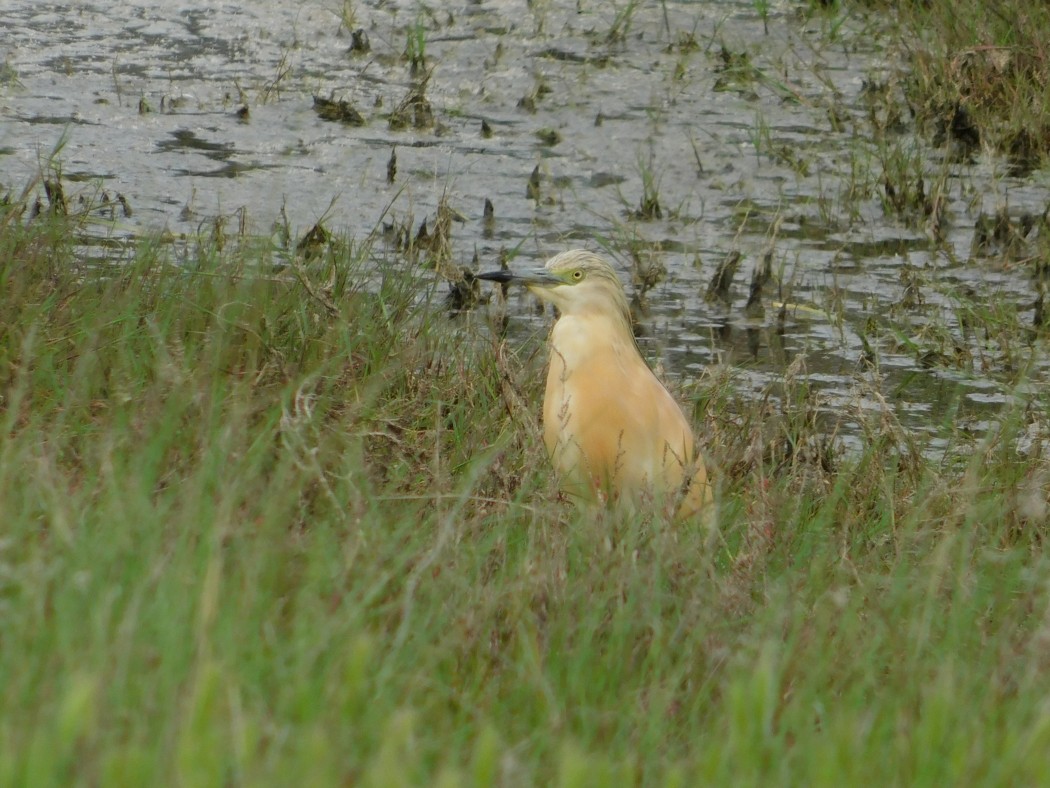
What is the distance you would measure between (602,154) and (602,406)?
4.57m

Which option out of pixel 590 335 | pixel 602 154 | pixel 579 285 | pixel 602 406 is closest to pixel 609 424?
pixel 602 406

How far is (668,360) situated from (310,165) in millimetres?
2233

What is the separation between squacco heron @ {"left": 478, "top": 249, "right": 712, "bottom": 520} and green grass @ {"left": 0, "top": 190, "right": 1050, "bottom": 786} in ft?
0.36

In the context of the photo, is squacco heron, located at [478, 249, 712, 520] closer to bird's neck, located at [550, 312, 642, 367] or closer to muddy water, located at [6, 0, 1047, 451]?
bird's neck, located at [550, 312, 642, 367]

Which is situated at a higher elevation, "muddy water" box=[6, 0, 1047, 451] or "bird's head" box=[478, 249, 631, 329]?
"bird's head" box=[478, 249, 631, 329]

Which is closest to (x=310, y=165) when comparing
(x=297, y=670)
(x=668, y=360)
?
(x=668, y=360)

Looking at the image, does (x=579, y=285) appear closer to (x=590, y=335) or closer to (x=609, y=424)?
(x=590, y=335)

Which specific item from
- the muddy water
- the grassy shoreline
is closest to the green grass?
the grassy shoreline

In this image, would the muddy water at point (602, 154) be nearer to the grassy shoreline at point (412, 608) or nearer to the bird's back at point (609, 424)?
the bird's back at point (609, 424)

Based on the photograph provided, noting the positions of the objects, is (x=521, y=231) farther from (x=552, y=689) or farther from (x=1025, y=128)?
(x=552, y=689)

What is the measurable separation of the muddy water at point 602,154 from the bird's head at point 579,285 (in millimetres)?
975

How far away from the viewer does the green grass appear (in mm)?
2189

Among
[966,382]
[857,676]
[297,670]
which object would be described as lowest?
[966,382]

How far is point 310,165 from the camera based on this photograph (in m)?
8.06
